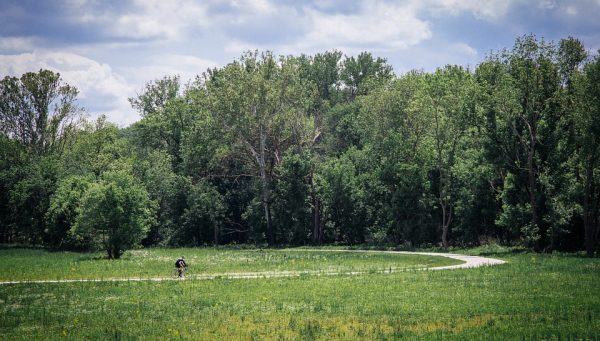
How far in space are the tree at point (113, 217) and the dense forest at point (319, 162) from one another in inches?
6.3

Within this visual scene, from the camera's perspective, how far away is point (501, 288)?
34.4 meters

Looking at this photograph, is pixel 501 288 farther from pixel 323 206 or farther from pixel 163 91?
pixel 163 91

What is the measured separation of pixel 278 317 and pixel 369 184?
186ft

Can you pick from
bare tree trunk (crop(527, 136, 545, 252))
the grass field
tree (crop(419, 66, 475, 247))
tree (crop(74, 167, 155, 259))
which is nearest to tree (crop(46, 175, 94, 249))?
tree (crop(74, 167, 155, 259))

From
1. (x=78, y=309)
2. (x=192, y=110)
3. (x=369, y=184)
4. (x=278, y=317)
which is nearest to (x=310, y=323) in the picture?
(x=278, y=317)

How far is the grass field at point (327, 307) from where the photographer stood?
24594mm

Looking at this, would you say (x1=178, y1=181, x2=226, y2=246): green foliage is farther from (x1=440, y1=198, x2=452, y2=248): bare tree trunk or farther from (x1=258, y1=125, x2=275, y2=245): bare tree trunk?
(x1=440, y1=198, x2=452, y2=248): bare tree trunk

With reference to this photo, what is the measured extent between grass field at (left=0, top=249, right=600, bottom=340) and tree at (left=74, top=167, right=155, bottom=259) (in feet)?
82.2

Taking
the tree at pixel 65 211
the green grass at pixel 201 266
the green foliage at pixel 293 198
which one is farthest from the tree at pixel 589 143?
the tree at pixel 65 211

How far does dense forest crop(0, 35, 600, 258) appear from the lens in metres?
60.2

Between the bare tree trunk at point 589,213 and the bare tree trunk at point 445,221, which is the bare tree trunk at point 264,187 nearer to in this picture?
the bare tree trunk at point 445,221

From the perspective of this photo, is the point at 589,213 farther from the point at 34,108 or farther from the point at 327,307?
the point at 34,108

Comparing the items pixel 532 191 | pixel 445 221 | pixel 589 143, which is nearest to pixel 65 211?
pixel 445 221

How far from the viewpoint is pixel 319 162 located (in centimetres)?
9400
